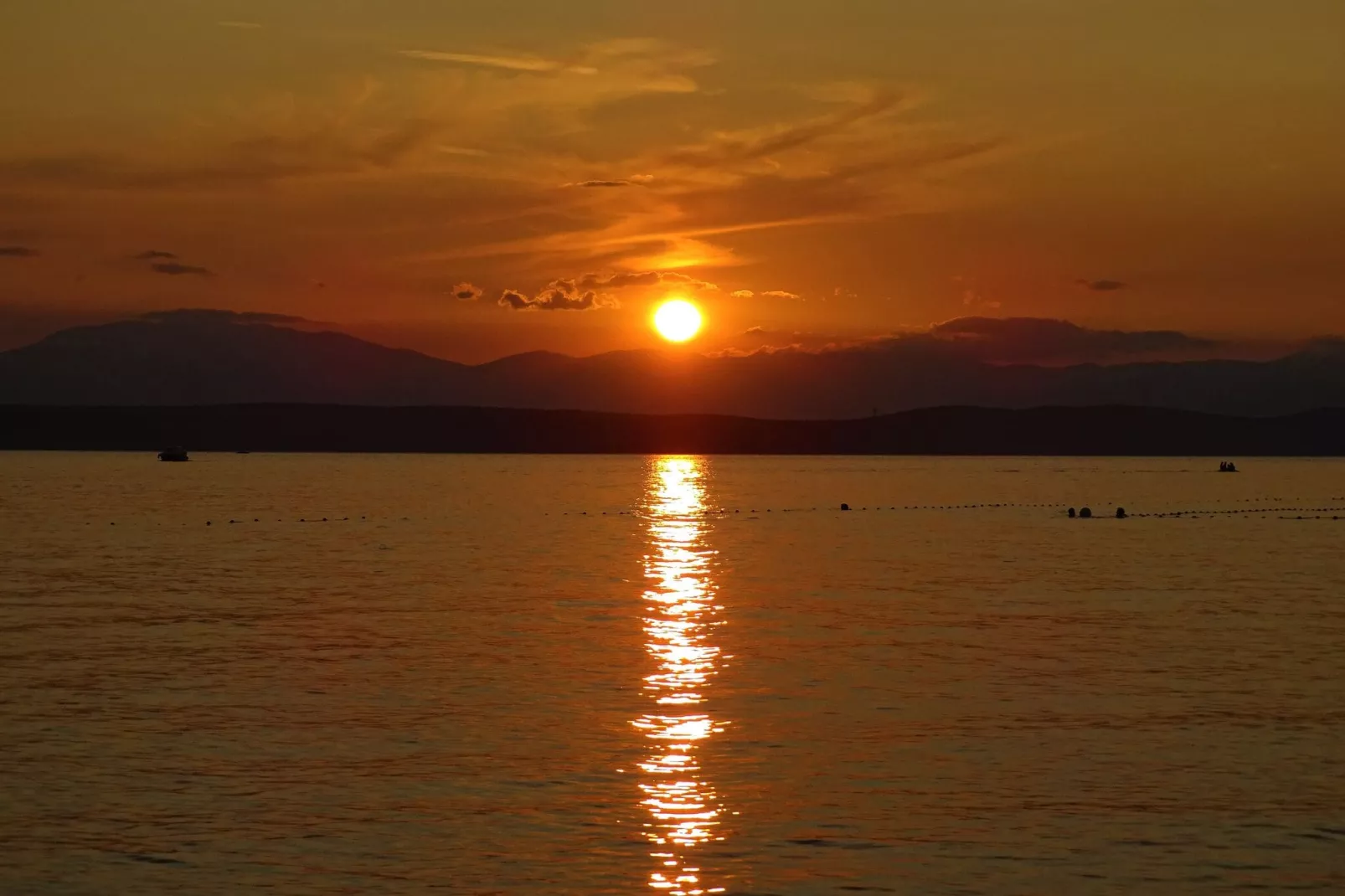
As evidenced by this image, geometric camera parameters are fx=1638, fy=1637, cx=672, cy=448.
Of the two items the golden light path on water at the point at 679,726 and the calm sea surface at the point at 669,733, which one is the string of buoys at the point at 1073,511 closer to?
the calm sea surface at the point at 669,733

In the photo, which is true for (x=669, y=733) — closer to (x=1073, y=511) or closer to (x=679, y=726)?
(x=679, y=726)

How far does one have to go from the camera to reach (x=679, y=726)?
110ft

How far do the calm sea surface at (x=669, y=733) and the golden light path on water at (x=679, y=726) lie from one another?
0.35 ft

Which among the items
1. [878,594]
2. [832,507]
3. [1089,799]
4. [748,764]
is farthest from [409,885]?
[832,507]

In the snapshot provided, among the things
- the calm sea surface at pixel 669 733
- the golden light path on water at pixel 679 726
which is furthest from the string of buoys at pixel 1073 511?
the golden light path on water at pixel 679 726

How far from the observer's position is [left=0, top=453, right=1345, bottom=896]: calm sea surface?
23047mm

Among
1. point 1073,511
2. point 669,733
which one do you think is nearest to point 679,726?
point 669,733

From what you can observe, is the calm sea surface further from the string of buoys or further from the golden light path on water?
the string of buoys

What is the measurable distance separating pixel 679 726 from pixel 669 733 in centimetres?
81

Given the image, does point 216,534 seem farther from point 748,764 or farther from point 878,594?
point 748,764

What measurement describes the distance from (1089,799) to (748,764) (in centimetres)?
613

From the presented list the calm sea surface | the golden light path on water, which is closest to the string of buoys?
the calm sea surface

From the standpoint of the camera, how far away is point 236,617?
2142 inches

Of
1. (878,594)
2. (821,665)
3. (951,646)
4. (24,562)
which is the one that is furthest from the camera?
(24,562)
